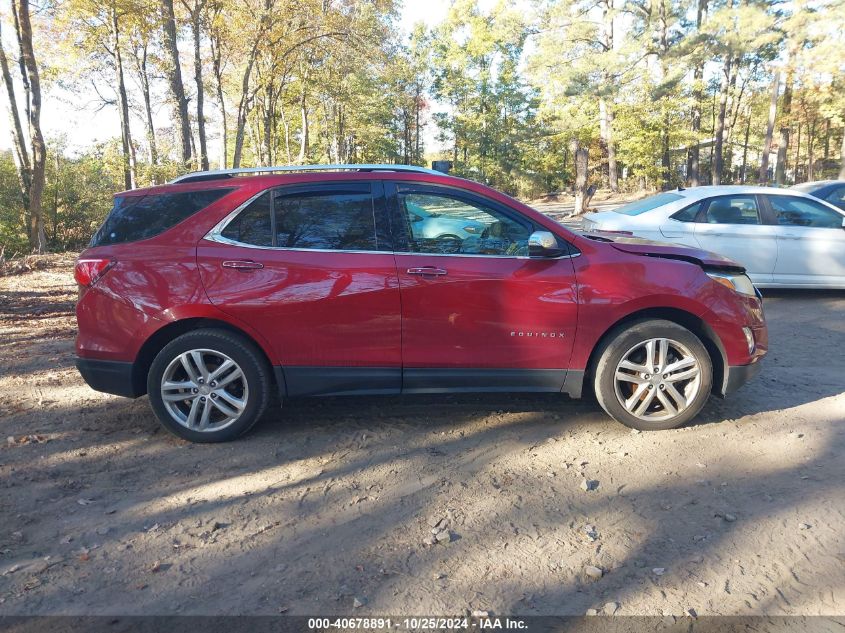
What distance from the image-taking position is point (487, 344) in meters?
3.95

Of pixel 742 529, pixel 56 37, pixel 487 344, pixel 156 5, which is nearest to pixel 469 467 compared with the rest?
pixel 487 344

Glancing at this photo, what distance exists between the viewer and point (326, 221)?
4012 mm

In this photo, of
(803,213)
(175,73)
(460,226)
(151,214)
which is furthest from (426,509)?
(175,73)

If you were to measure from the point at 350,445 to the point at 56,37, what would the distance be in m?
20.6

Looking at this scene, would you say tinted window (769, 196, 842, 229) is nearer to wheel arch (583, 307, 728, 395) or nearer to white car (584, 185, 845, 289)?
white car (584, 185, 845, 289)

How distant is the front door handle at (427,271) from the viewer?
3.86 metres

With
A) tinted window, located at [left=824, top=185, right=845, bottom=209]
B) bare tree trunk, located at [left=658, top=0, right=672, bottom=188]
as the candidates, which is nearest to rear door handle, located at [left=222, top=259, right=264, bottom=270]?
tinted window, located at [left=824, top=185, right=845, bottom=209]

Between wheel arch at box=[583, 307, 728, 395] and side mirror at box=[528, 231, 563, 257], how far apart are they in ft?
2.12

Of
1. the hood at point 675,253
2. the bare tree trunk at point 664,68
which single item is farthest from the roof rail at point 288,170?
the bare tree trunk at point 664,68

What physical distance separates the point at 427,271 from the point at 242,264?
1207mm

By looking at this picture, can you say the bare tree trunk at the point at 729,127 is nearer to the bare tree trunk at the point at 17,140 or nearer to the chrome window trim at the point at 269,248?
the bare tree trunk at the point at 17,140

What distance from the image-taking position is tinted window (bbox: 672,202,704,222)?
27.0 feet

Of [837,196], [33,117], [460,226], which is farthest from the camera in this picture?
[33,117]

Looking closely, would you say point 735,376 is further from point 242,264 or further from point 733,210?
point 733,210
